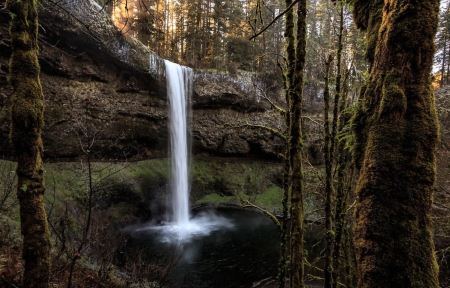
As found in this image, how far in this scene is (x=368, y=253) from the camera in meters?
1.87

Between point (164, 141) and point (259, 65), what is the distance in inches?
438

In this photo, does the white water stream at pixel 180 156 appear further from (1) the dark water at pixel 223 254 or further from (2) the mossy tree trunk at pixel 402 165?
(2) the mossy tree trunk at pixel 402 165

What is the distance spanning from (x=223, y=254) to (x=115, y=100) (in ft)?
38.9

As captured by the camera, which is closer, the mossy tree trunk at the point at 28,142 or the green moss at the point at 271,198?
the mossy tree trunk at the point at 28,142

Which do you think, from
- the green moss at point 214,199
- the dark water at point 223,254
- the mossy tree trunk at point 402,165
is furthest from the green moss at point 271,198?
the mossy tree trunk at point 402,165

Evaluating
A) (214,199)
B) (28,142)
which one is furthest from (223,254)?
(28,142)

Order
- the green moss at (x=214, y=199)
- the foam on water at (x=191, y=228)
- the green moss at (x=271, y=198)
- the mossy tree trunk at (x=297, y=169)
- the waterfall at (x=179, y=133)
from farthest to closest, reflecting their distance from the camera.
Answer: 1. the green moss at (x=271, y=198)
2. the green moss at (x=214, y=199)
3. the waterfall at (x=179, y=133)
4. the foam on water at (x=191, y=228)
5. the mossy tree trunk at (x=297, y=169)

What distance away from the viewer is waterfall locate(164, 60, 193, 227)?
17.8 metres

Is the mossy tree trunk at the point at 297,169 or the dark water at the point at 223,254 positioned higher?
the mossy tree trunk at the point at 297,169

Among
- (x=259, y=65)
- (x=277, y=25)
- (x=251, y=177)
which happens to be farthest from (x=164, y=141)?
(x=277, y=25)

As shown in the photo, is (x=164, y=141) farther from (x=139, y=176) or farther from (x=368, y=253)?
(x=368, y=253)

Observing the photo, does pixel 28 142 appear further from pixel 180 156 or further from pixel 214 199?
pixel 214 199

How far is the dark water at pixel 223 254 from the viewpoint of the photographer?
987cm

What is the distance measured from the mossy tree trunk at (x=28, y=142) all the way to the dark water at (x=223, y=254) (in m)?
6.92
